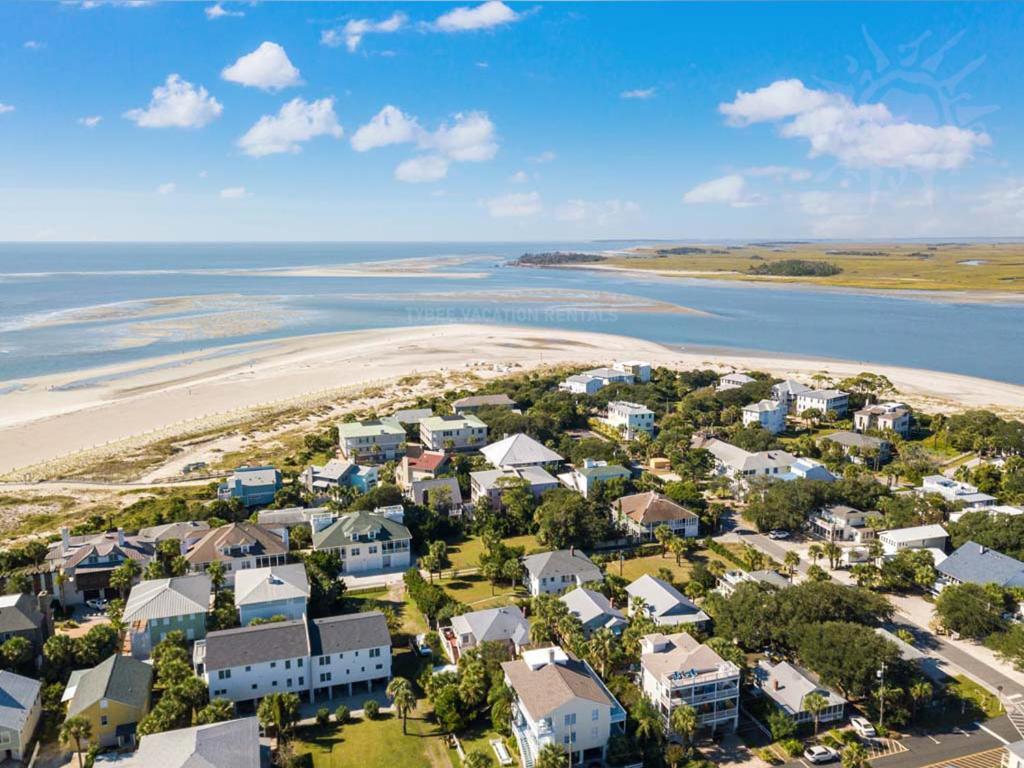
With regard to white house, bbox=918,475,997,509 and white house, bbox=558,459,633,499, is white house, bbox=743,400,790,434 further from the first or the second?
white house, bbox=558,459,633,499

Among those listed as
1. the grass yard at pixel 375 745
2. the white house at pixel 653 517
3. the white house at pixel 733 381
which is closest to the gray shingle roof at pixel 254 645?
the grass yard at pixel 375 745

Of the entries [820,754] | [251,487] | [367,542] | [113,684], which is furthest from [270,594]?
[820,754]

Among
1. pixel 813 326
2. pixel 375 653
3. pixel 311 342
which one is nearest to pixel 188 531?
pixel 375 653

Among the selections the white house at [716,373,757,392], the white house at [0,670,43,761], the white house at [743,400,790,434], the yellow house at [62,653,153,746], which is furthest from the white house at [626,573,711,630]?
the white house at [716,373,757,392]

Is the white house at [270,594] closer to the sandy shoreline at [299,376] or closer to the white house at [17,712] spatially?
the white house at [17,712]

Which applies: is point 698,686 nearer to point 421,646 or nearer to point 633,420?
point 421,646

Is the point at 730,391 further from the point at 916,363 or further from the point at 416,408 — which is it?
the point at 916,363
